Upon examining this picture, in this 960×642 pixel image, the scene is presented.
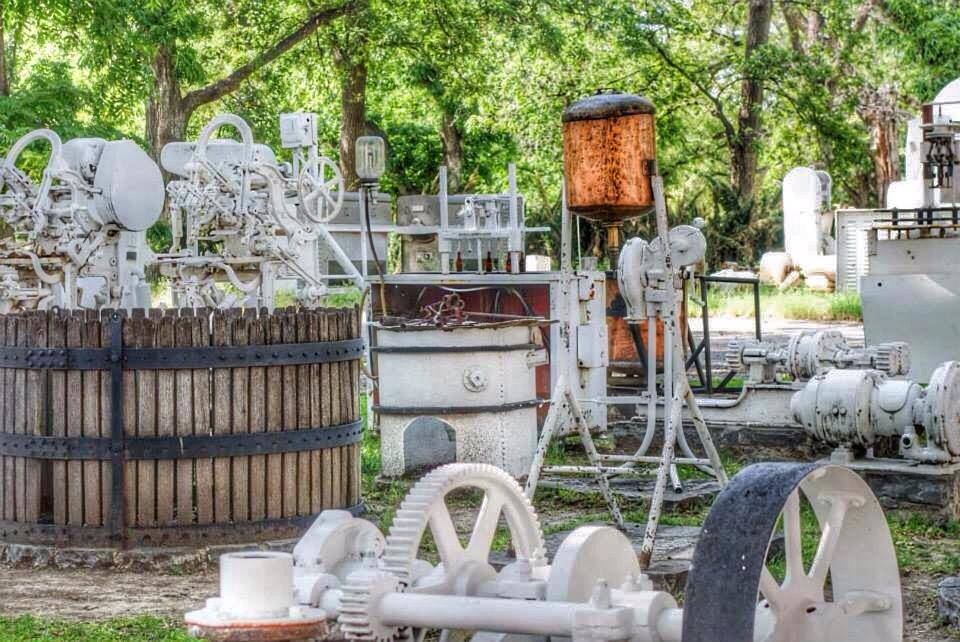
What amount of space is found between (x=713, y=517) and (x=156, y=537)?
4.38m

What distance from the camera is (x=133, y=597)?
21.7ft

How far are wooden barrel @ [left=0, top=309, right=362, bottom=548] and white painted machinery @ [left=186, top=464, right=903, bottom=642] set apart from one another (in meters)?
2.87

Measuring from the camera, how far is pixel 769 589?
3.60m

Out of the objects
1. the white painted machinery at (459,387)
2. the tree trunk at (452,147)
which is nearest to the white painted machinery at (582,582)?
the white painted machinery at (459,387)

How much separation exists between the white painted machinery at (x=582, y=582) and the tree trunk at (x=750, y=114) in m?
26.8

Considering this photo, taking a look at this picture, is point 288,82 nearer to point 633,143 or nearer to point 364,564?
point 633,143

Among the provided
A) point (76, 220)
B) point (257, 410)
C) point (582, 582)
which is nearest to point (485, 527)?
point (582, 582)

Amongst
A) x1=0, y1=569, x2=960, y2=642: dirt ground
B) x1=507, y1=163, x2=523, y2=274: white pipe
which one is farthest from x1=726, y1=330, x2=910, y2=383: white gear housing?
x1=507, y1=163, x2=523, y2=274: white pipe

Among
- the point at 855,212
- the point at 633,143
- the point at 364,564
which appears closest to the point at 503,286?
the point at 633,143

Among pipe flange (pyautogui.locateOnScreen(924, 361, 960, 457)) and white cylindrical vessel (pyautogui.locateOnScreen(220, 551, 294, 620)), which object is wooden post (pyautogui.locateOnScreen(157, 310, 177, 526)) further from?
pipe flange (pyautogui.locateOnScreen(924, 361, 960, 457))

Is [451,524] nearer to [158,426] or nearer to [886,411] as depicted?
[158,426]

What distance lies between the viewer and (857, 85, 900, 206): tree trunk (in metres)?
32.0

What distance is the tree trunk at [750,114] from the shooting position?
100ft

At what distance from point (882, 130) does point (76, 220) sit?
25018 millimetres
